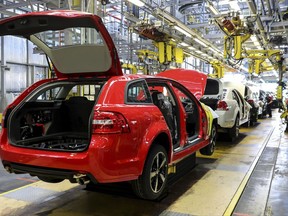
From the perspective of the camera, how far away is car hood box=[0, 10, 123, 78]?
298 cm

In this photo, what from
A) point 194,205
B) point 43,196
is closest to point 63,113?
point 43,196

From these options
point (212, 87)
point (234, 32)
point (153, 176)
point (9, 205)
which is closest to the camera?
point (153, 176)

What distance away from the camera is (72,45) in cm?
345

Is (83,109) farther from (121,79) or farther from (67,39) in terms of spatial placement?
(67,39)

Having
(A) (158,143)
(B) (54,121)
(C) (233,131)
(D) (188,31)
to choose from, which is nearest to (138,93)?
(A) (158,143)

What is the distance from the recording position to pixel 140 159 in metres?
3.03

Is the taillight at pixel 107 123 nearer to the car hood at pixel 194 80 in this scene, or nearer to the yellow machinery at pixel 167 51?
the car hood at pixel 194 80

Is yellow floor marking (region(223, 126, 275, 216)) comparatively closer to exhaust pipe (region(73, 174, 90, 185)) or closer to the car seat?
the car seat

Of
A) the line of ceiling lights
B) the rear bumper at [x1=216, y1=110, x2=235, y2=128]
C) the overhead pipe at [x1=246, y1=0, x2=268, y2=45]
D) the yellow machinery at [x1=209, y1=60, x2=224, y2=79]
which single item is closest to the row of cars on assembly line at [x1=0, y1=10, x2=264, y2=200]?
the rear bumper at [x1=216, y1=110, x2=235, y2=128]

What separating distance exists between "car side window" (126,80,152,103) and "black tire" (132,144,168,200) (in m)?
0.54

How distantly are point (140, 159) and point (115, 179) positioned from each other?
34 centimetres

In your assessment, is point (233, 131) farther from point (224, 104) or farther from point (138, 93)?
point (138, 93)

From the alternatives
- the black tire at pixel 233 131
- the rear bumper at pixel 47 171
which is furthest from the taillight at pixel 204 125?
the black tire at pixel 233 131

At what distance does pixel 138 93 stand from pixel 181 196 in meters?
1.42
